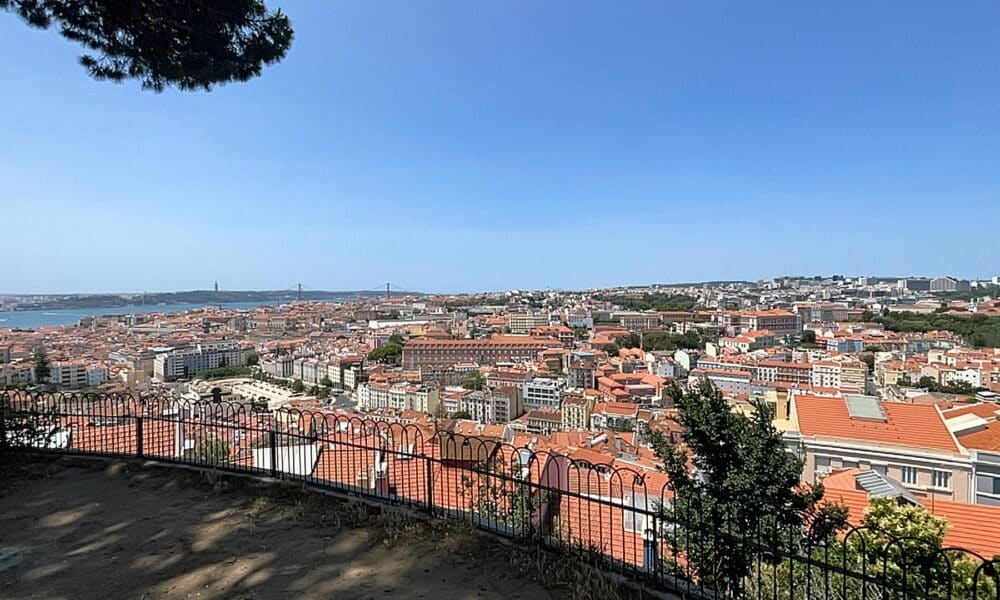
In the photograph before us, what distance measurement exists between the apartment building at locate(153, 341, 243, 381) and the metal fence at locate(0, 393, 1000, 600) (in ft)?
152

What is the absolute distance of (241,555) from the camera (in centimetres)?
309

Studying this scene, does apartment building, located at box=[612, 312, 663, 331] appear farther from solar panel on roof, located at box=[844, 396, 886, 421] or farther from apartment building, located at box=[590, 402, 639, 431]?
solar panel on roof, located at box=[844, 396, 886, 421]

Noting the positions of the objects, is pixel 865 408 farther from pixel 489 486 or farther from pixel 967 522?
pixel 489 486

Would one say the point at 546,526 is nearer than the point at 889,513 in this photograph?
Yes

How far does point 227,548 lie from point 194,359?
56.7m

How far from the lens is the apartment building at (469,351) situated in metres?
58.2

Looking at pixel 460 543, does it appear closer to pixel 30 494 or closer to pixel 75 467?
pixel 30 494

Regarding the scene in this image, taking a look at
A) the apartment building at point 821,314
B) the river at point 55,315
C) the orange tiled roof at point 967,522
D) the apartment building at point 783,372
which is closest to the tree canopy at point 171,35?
the orange tiled roof at point 967,522

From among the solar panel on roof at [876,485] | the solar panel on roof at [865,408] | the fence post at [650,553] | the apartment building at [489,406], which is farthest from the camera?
the apartment building at [489,406]

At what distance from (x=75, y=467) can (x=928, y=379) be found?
4766 centimetres

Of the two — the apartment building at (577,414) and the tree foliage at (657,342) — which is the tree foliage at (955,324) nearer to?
the tree foliage at (657,342)

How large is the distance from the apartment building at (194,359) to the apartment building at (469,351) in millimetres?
19586

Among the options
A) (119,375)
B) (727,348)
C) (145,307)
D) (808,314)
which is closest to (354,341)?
(119,375)

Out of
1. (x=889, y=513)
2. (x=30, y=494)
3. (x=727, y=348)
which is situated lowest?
(x=727, y=348)
